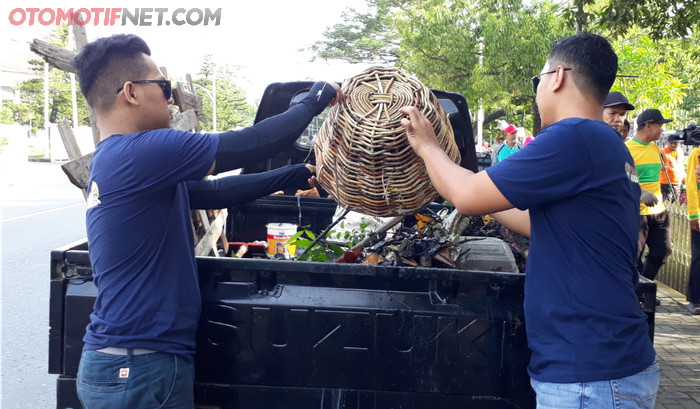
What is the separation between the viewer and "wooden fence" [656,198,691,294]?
7367 mm

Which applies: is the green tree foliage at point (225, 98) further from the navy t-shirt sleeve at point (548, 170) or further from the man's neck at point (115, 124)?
the navy t-shirt sleeve at point (548, 170)

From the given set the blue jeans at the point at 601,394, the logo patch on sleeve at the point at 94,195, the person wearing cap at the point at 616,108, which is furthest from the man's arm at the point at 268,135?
the person wearing cap at the point at 616,108

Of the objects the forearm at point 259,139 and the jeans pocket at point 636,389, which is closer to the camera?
the jeans pocket at point 636,389

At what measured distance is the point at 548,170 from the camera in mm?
1767

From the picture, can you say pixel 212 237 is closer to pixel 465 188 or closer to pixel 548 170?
pixel 465 188

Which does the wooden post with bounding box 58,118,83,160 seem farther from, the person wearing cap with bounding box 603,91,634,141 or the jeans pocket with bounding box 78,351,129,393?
the person wearing cap with bounding box 603,91,634,141

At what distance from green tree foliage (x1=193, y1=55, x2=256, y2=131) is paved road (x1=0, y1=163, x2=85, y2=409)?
50.7 m

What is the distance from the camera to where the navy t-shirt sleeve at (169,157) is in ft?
6.31

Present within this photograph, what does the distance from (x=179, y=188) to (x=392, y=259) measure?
107cm

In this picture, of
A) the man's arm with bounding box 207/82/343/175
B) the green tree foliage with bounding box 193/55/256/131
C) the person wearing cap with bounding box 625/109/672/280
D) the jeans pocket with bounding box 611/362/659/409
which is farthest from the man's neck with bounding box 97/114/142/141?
the green tree foliage with bounding box 193/55/256/131

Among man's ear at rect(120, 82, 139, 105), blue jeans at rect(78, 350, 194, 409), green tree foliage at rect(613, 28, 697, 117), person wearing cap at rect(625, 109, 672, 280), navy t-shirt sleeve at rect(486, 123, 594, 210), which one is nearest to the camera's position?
navy t-shirt sleeve at rect(486, 123, 594, 210)

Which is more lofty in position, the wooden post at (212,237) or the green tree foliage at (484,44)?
the green tree foliage at (484,44)

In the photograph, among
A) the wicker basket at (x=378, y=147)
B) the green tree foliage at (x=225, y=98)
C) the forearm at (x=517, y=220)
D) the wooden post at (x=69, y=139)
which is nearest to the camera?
the wicker basket at (x=378, y=147)

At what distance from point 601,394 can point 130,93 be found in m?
1.95
